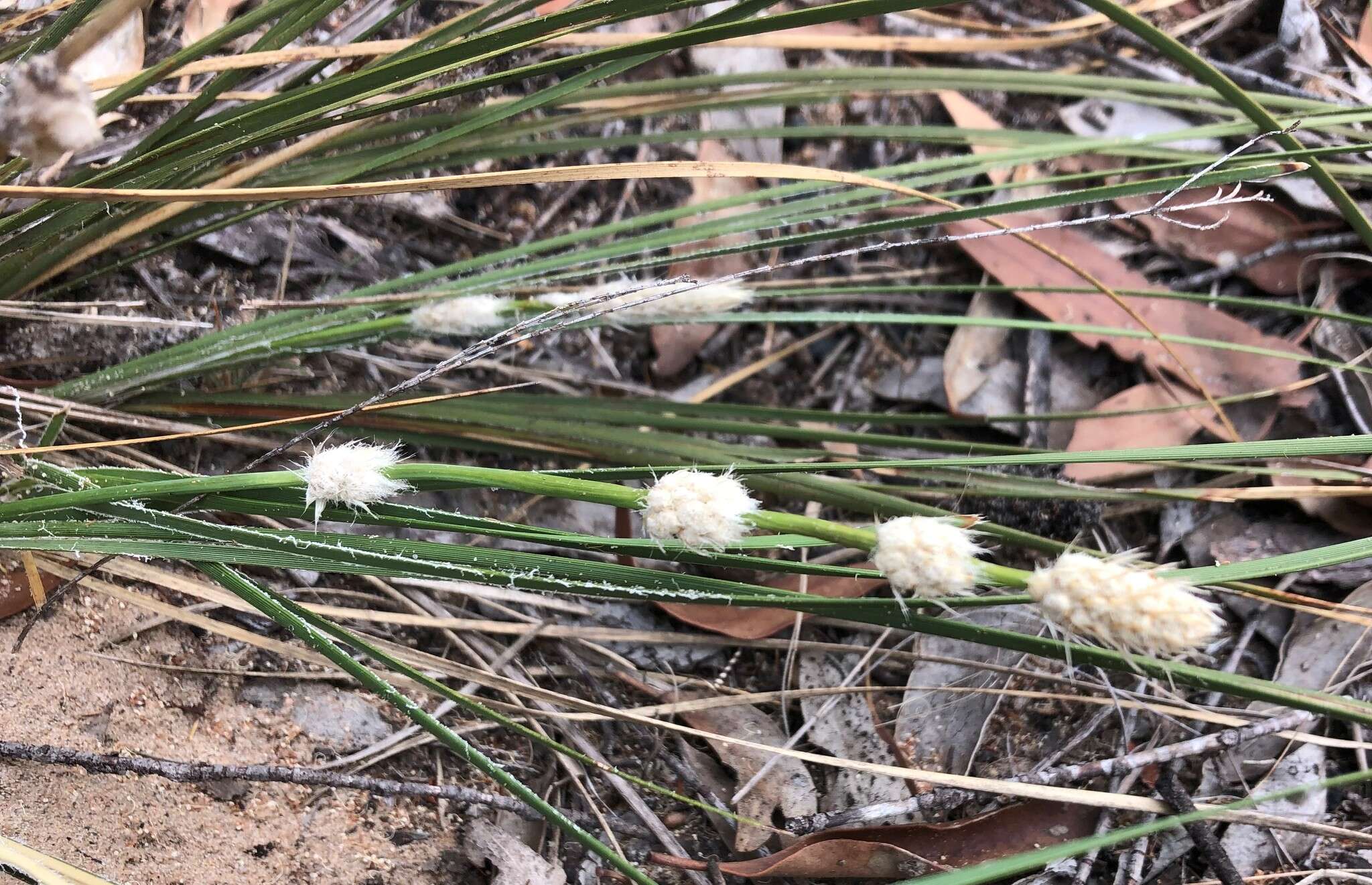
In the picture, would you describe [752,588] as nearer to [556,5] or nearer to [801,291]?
[801,291]

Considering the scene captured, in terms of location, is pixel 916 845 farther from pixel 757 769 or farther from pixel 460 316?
pixel 460 316

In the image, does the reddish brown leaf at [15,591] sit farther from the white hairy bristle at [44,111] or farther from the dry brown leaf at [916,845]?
the dry brown leaf at [916,845]

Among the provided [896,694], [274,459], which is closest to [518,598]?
[274,459]

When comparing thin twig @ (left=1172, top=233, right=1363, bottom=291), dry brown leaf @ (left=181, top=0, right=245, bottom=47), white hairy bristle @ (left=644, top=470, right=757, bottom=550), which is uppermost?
dry brown leaf @ (left=181, top=0, right=245, bottom=47)

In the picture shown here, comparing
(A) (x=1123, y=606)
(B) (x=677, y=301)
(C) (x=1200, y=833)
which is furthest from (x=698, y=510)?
(C) (x=1200, y=833)

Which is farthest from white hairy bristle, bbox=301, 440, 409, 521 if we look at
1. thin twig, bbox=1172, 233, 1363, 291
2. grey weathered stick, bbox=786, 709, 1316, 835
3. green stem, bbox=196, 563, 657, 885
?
thin twig, bbox=1172, 233, 1363, 291

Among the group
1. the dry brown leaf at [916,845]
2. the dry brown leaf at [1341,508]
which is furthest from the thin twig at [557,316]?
the dry brown leaf at [916,845]

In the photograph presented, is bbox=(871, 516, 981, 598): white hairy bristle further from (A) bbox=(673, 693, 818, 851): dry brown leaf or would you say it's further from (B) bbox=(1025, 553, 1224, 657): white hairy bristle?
(A) bbox=(673, 693, 818, 851): dry brown leaf
